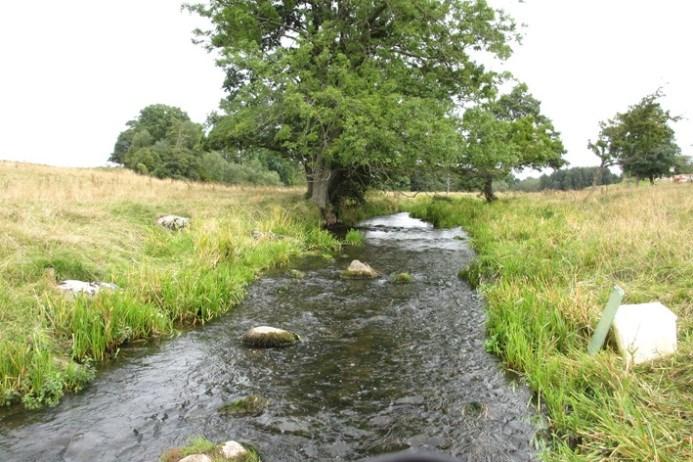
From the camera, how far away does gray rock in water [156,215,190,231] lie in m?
15.6

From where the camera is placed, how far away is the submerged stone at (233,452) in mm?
4758

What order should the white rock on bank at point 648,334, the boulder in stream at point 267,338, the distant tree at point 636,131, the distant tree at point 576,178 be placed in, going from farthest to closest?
the distant tree at point 576,178 < the distant tree at point 636,131 < the boulder in stream at point 267,338 < the white rock on bank at point 648,334

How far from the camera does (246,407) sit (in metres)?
5.95

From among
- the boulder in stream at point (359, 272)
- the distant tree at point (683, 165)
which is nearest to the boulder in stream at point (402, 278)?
the boulder in stream at point (359, 272)

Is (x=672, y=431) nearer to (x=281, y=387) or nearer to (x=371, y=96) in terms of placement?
(x=281, y=387)

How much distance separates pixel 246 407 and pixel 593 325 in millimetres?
5195

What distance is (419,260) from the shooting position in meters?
16.1

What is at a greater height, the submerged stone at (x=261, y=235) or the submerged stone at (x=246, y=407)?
the submerged stone at (x=261, y=235)

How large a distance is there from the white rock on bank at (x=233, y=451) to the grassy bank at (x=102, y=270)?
267 centimetres

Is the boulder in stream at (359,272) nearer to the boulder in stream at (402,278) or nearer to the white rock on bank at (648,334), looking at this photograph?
the boulder in stream at (402,278)

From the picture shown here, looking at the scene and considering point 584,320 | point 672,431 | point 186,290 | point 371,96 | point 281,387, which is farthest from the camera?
point 371,96

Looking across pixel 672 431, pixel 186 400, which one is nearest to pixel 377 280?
pixel 186 400

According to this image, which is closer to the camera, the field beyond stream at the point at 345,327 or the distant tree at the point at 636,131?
the field beyond stream at the point at 345,327

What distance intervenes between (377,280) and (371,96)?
9.23 m
